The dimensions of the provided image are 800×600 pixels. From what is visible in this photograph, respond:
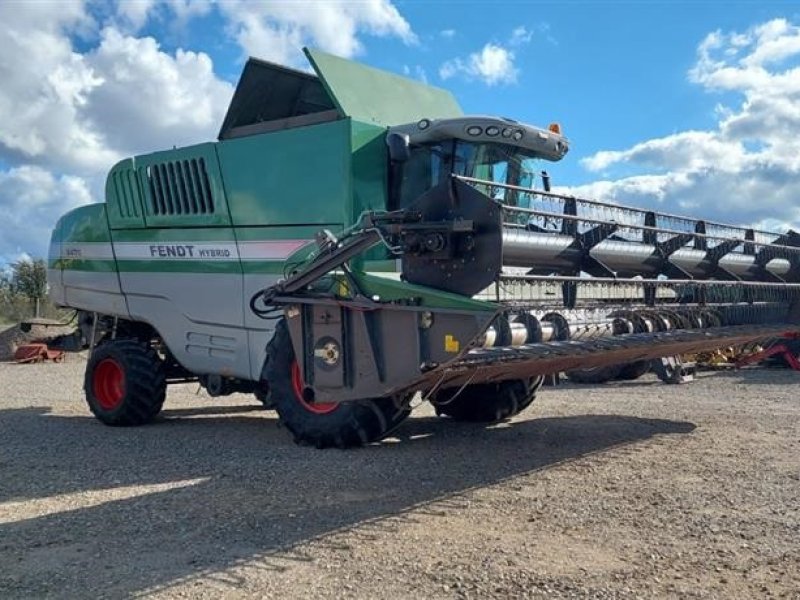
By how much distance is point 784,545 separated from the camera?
14.1ft

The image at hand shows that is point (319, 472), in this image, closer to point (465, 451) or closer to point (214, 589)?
point (465, 451)

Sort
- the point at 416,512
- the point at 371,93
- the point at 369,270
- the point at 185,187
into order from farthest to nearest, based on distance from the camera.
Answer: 1. the point at 185,187
2. the point at 371,93
3. the point at 369,270
4. the point at 416,512

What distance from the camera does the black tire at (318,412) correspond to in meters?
6.56

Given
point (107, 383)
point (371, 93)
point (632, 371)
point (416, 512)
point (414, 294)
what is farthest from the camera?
point (632, 371)

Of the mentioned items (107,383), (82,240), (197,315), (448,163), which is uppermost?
(448,163)

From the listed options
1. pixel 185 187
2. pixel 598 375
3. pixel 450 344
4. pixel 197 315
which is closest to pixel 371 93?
pixel 185 187

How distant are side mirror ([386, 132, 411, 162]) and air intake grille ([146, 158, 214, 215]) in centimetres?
255

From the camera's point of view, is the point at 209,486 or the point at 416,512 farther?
the point at 209,486

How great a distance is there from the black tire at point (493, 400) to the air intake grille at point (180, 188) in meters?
3.41

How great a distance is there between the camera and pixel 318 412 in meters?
6.80

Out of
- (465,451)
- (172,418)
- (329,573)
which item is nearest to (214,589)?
(329,573)

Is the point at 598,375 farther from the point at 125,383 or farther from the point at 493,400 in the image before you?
the point at 125,383

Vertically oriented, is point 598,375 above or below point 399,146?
below

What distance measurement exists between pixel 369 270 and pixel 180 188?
3410mm
